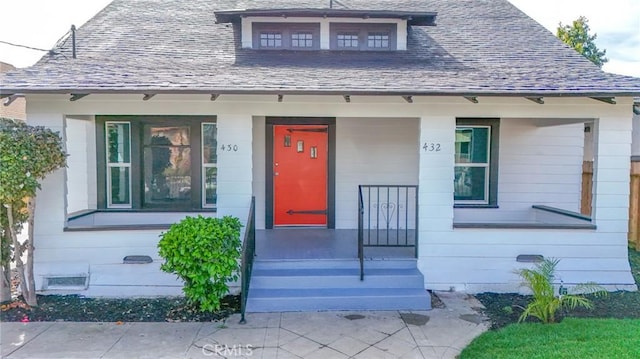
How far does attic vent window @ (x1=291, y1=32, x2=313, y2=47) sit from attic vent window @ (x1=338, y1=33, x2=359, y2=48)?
1.73 ft

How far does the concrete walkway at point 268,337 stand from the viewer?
12.8 feet

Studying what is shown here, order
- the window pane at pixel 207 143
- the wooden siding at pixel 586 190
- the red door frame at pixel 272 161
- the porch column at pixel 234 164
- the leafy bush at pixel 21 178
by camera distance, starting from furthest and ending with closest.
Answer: the wooden siding at pixel 586 190 < the red door frame at pixel 272 161 < the window pane at pixel 207 143 < the porch column at pixel 234 164 < the leafy bush at pixel 21 178

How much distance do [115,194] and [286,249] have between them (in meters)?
3.35

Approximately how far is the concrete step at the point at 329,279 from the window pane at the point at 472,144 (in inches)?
116

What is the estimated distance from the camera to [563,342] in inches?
154

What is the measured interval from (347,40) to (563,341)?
5606 mm

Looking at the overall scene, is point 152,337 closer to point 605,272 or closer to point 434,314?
point 434,314

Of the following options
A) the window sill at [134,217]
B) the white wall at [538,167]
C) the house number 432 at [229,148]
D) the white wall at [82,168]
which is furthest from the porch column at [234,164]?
the white wall at [538,167]

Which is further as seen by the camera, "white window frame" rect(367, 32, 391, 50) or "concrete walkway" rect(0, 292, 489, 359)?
"white window frame" rect(367, 32, 391, 50)

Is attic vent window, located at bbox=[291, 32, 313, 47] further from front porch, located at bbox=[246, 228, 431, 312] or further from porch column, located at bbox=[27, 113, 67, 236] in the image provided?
porch column, located at bbox=[27, 113, 67, 236]

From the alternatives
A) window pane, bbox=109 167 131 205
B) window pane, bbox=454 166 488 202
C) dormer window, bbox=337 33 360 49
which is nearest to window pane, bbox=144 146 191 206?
window pane, bbox=109 167 131 205

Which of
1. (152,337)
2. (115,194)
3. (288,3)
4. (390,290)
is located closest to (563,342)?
(390,290)

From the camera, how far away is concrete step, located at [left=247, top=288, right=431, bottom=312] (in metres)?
4.96

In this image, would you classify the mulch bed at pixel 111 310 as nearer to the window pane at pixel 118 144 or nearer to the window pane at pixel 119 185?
the window pane at pixel 119 185
